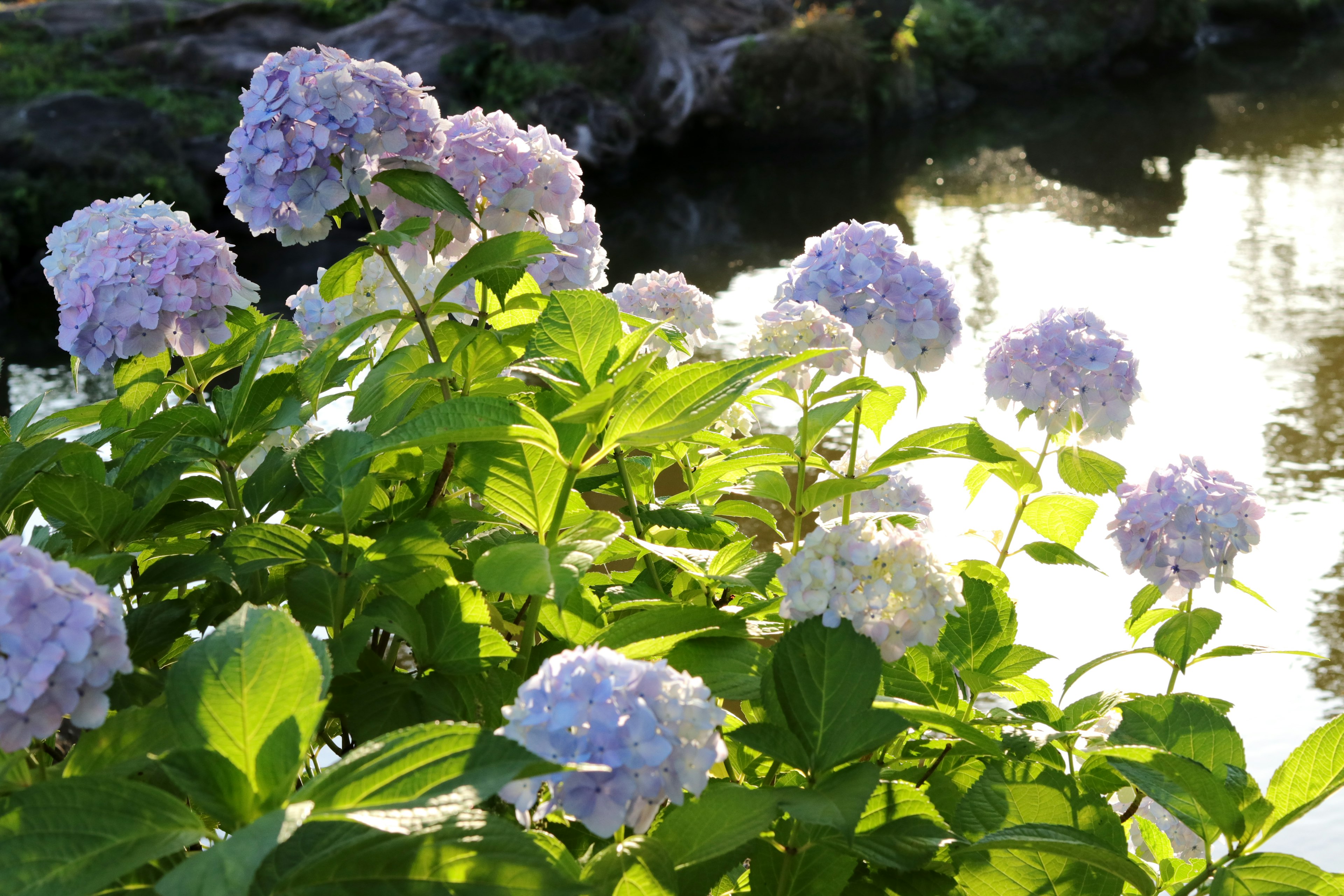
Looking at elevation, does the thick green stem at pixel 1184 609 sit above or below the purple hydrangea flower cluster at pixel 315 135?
below

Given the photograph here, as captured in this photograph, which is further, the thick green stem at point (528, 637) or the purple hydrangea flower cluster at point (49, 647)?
the thick green stem at point (528, 637)

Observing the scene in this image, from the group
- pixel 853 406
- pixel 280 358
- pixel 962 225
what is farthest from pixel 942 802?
pixel 962 225

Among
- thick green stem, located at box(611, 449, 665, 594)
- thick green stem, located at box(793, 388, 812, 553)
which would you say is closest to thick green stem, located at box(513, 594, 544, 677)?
thick green stem, located at box(611, 449, 665, 594)

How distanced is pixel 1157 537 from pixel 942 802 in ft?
1.17

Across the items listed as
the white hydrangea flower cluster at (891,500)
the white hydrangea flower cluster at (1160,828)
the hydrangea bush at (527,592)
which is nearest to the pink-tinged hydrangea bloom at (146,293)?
the hydrangea bush at (527,592)

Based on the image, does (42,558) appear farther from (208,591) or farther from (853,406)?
(853,406)

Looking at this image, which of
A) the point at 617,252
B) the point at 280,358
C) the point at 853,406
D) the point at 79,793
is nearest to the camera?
the point at 79,793

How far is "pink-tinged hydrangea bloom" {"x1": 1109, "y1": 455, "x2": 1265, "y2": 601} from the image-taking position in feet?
3.32

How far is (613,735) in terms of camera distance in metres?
0.55

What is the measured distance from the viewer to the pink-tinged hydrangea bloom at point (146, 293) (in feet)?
3.07

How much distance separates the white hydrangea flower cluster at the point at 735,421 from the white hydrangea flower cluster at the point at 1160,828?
19.8 inches

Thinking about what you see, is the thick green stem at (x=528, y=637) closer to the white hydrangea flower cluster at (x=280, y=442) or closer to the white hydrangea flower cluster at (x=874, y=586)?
the white hydrangea flower cluster at (x=874, y=586)

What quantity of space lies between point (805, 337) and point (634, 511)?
22 centimetres

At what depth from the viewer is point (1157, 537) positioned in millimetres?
1027
